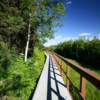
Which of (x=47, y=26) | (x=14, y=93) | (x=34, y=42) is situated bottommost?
(x=14, y=93)

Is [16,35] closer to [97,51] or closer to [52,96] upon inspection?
[97,51]

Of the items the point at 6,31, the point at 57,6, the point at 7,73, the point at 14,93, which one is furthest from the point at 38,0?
the point at 14,93

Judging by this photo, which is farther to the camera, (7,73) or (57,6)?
(57,6)

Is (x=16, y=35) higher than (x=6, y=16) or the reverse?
the reverse

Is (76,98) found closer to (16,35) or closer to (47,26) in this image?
(16,35)

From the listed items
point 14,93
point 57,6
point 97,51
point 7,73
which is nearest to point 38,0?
point 57,6

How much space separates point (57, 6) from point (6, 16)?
26.2 feet

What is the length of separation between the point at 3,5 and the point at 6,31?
103 inches

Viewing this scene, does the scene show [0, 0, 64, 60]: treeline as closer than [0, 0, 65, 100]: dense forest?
No

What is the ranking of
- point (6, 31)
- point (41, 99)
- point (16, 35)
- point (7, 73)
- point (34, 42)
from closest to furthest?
point (41, 99) < point (7, 73) < point (6, 31) < point (16, 35) < point (34, 42)

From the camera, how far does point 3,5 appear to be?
17.4m

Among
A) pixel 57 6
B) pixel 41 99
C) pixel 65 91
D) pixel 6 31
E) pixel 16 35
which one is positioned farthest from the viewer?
pixel 57 6

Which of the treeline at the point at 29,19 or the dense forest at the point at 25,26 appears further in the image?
the treeline at the point at 29,19

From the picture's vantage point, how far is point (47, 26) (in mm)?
23594
